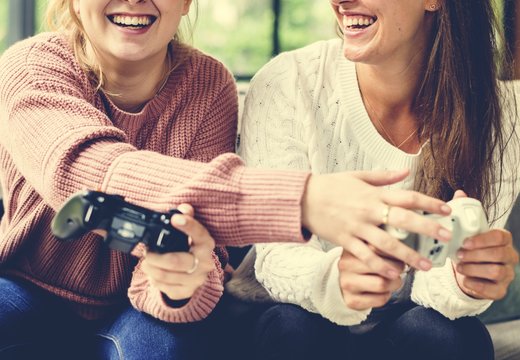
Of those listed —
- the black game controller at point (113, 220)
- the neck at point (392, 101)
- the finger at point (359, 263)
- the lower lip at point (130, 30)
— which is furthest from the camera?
the neck at point (392, 101)

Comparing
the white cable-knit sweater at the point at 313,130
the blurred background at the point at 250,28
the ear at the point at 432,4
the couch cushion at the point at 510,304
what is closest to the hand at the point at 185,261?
the white cable-knit sweater at the point at 313,130

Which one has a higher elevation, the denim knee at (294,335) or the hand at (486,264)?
the hand at (486,264)

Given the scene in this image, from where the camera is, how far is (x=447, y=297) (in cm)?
143

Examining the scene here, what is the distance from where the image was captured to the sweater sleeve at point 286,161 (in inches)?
53.1

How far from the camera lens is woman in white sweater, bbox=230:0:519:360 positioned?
4.70 feet

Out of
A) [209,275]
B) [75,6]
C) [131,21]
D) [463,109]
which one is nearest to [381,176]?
[209,275]

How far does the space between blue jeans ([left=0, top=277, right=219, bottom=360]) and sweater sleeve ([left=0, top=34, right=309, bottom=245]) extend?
23 centimetres

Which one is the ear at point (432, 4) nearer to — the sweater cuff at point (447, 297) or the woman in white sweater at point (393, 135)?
the woman in white sweater at point (393, 135)

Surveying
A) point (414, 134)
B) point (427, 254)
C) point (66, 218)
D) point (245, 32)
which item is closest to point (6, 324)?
point (66, 218)

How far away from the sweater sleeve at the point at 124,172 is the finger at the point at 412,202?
0.11m

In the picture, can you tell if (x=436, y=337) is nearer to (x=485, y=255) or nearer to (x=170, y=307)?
(x=485, y=255)

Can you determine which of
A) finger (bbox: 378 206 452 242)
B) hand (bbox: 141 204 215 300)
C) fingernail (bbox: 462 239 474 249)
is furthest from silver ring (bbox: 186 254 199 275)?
fingernail (bbox: 462 239 474 249)

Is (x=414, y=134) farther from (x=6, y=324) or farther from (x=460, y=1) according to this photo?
(x=6, y=324)

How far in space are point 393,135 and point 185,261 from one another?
649mm
